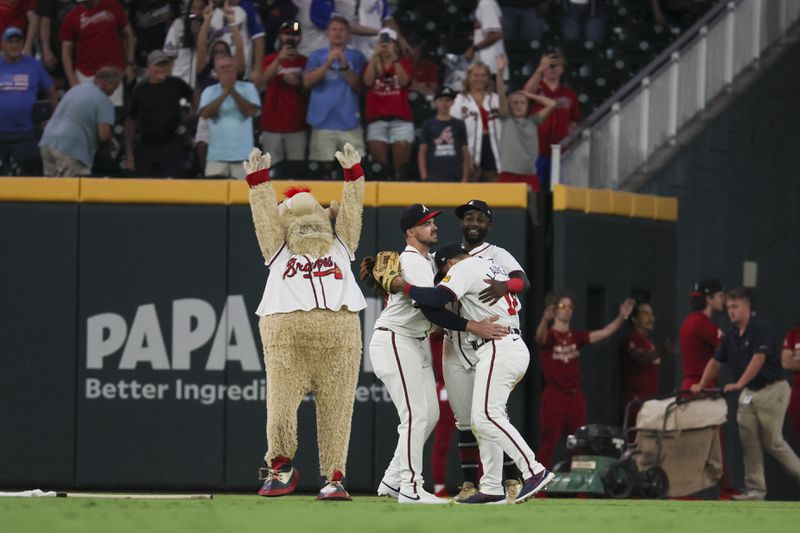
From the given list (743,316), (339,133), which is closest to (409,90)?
(339,133)

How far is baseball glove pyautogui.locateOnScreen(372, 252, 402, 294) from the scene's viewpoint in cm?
969

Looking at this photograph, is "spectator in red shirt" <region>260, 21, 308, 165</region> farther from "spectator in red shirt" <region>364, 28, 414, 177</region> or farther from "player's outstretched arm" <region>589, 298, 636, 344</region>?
"player's outstretched arm" <region>589, 298, 636, 344</region>

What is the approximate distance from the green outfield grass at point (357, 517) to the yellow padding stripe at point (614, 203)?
5.07 m

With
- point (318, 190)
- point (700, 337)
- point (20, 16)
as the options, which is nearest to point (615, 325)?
point (700, 337)

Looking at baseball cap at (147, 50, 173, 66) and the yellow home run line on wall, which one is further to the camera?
baseball cap at (147, 50, 173, 66)

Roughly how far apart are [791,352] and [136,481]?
6291 mm

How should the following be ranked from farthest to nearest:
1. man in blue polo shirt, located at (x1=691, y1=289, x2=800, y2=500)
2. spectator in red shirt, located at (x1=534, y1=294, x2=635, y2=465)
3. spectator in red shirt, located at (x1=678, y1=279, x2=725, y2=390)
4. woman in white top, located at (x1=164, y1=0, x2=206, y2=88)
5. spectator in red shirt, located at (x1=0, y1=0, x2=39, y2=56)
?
1. spectator in red shirt, located at (x1=0, y1=0, x2=39, y2=56)
2. woman in white top, located at (x1=164, y1=0, x2=206, y2=88)
3. spectator in red shirt, located at (x1=678, y1=279, x2=725, y2=390)
4. man in blue polo shirt, located at (x1=691, y1=289, x2=800, y2=500)
5. spectator in red shirt, located at (x1=534, y1=294, x2=635, y2=465)

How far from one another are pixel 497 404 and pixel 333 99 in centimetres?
596

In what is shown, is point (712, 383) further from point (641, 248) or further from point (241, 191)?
point (241, 191)

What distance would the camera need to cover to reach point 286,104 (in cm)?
1482

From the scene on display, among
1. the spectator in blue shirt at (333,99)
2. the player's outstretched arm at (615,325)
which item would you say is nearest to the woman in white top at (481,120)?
the spectator in blue shirt at (333,99)

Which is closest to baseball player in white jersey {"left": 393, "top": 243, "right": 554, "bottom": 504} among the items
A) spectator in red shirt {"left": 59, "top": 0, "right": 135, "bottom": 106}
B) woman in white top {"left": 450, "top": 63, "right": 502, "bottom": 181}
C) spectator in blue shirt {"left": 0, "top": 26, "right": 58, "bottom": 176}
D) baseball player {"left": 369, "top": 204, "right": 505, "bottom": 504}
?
baseball player {"left": 369, "top": 204, "right": 505, "bottom": 504}

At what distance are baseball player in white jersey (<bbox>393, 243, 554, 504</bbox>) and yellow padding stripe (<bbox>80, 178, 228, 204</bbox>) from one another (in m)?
4.53

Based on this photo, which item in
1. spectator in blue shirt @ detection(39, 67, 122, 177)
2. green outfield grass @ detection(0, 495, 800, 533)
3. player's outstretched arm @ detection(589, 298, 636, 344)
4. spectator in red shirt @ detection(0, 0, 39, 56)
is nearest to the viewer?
green outfield grass @ detection(0, 495, 800, 533)
